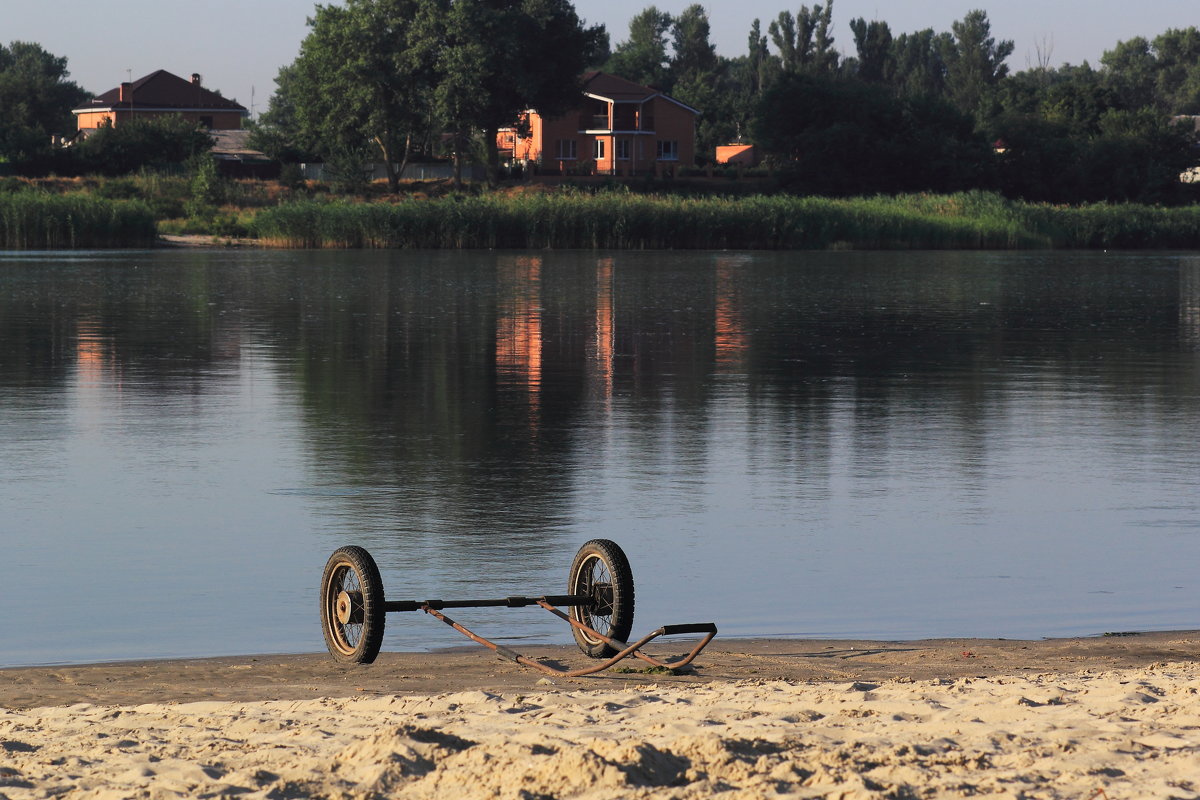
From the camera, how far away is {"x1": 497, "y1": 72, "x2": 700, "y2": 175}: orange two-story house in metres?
116

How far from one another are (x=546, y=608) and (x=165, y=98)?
134 metres

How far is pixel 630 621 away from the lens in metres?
8.22

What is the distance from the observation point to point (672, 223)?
243 feet

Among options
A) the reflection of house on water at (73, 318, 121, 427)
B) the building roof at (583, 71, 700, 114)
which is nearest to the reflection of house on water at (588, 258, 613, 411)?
the reflection of house on water at (73, 318, 121, 427)

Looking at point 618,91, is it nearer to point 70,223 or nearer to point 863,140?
point 863,140

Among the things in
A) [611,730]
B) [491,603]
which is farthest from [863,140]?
[611,730]

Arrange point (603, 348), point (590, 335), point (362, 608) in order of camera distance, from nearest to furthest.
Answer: point (362, 608), point (603, 348), point (590, 335)

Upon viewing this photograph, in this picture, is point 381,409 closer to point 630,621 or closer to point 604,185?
point 630,621

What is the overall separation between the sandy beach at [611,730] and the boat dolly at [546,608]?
0.13 m

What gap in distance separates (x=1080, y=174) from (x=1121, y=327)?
73.8 m

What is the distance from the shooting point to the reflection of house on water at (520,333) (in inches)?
830

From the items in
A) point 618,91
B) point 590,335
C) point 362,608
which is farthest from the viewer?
point 618,91

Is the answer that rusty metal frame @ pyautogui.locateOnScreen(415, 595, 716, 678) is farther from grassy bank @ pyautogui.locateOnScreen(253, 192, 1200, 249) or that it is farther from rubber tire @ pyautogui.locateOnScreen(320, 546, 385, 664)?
grassy bank @ pyautogui.locateOnScreen(253, 192, 1200, 249)

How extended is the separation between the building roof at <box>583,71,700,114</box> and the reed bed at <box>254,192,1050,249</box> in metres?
38.9
